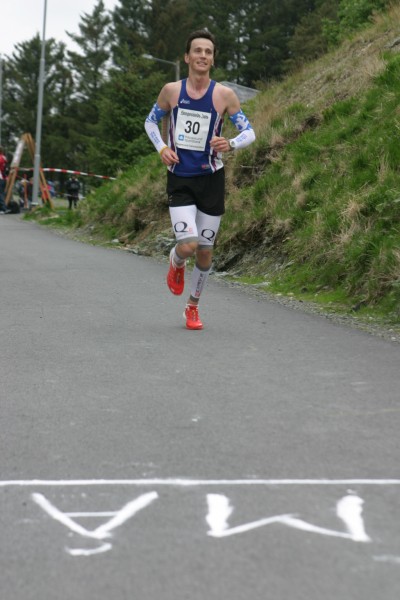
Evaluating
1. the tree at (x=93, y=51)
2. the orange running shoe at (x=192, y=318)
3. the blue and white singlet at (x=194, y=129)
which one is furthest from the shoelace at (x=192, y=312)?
the tree at (x=93, y=51)

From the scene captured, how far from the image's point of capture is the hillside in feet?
34.6

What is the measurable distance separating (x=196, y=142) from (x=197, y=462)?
13.4 feet

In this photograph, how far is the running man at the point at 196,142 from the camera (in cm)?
788

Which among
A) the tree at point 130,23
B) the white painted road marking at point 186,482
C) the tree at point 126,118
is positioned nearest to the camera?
the white painted road marking at point 186,482

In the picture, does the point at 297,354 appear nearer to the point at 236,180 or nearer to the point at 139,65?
the point at 236,180

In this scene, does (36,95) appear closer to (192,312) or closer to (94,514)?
(192,312)

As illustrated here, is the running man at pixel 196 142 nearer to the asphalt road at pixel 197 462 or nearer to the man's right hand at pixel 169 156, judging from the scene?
the man's right hand at pixel 169 156

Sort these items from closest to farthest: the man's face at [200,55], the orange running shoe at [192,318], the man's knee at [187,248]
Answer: the man's face at [200,55] < the man's knee at [187,248] < the orange running shoe at [192,318]

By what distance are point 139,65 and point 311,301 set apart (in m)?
50.1

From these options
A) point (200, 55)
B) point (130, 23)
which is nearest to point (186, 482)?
point (200, 55)

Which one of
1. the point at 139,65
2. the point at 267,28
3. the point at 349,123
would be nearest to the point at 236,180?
the point at 349,123

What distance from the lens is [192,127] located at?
7.89 m

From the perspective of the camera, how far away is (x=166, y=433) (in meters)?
4.79

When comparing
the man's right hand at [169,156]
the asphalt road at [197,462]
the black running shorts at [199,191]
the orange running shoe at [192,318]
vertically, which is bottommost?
the orange running shoe at [192,318]
